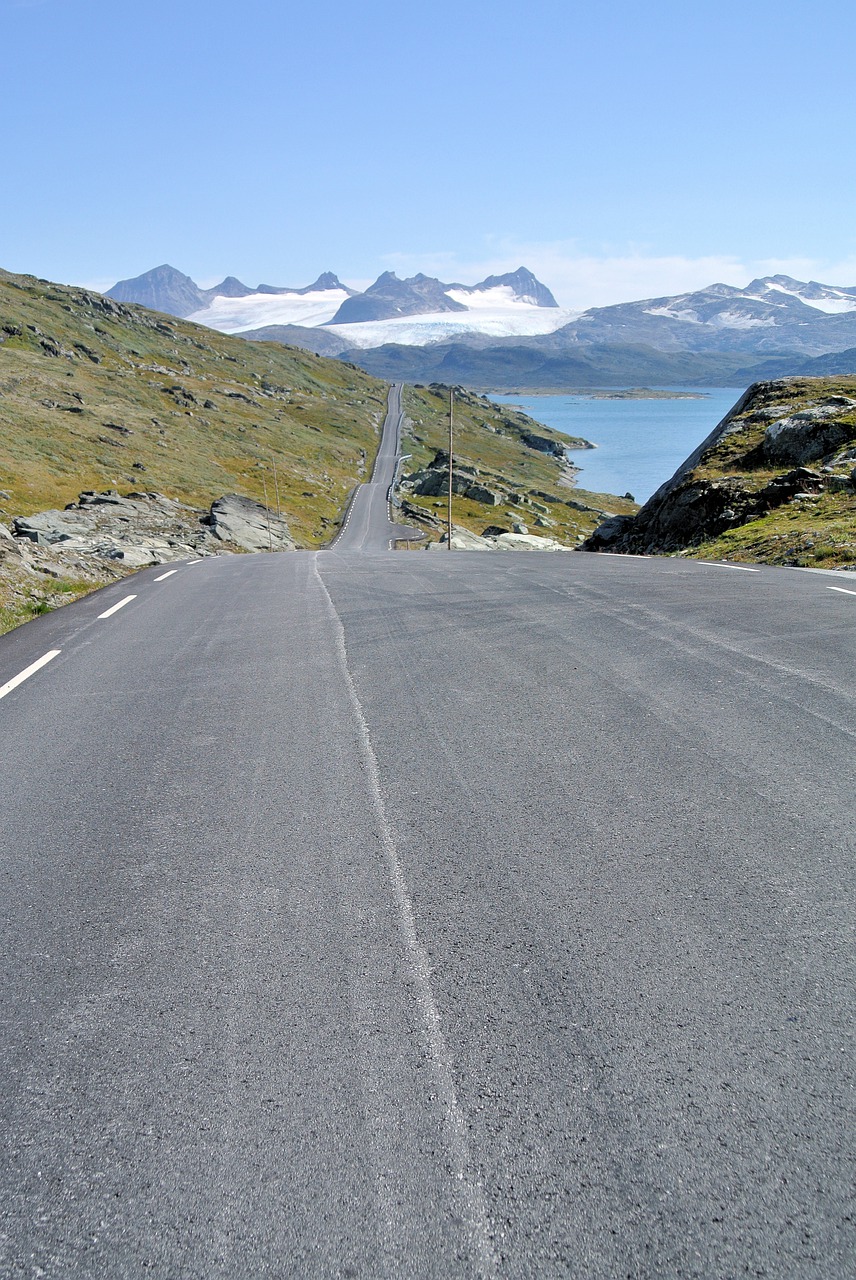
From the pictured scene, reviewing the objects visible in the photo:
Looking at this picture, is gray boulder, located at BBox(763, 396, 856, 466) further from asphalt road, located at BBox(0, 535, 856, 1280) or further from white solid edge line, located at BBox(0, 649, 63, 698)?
white solid edge line, located at BBox(0, 649, 63, 698)

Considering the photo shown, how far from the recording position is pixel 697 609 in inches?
421

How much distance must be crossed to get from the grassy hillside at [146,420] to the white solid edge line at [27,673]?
36.1 metres

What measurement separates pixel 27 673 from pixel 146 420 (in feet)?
327

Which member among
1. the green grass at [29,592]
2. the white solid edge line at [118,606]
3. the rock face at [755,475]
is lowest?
the green grass at [29,592]

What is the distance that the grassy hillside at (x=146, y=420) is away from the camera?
70188 millimetres

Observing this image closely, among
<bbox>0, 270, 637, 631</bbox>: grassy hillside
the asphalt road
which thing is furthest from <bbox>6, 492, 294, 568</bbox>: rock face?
the asphalt road

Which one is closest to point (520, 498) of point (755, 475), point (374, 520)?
point (374, 520)

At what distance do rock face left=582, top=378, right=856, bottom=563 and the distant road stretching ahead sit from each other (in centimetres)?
2258

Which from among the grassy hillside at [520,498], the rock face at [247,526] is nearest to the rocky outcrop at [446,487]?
the grassy hillside at [520,498]

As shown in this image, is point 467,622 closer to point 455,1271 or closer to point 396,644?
point 396,644

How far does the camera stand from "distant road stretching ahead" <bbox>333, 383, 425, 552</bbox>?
76169mm

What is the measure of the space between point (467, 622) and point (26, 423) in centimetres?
7824

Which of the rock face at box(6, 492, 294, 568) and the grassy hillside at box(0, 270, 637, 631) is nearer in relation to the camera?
the rock face at box(6, 492, 294, 568)

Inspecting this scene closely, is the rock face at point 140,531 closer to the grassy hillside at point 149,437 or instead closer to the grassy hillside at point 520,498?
the grassy hillside at point 149,437
